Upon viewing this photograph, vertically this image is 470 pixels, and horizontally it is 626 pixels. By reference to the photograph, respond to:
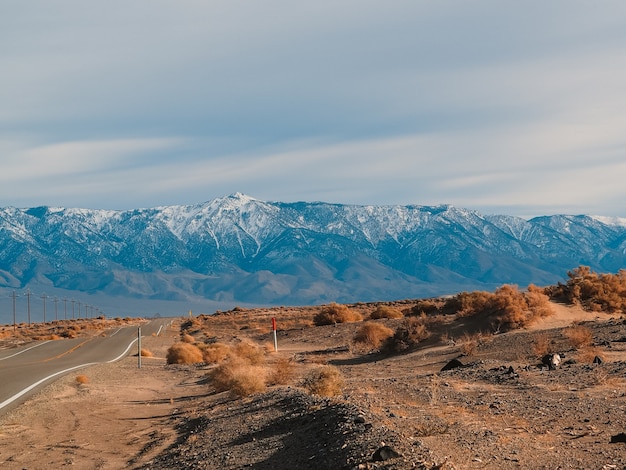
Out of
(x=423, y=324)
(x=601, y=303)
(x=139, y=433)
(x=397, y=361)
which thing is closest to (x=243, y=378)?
(x=139, y=433)

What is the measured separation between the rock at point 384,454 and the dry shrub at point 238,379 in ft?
31.5

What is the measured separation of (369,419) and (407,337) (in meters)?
17.7

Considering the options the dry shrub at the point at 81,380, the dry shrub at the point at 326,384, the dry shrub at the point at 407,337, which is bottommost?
the dry shrub at the point at 81,380

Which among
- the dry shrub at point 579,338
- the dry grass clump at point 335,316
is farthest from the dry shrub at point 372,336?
the dry grass clump at point 335,316

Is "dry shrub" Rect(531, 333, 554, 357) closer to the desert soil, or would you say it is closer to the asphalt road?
the desert soil

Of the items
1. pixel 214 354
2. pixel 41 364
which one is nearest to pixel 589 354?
pixel 214 354

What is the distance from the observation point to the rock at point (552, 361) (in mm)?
17969

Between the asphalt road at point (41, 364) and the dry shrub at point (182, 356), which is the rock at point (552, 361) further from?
the dry shrub at point (182, 356)

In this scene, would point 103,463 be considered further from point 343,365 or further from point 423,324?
point 423,324

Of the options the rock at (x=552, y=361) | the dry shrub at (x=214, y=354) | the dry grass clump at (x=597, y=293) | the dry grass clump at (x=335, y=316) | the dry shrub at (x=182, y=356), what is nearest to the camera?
the rock at (x=552, y=361)

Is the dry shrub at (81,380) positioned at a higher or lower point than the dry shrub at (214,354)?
higher

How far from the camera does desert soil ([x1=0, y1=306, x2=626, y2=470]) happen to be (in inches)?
360

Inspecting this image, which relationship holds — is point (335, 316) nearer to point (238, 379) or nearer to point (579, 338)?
point (579, 338)

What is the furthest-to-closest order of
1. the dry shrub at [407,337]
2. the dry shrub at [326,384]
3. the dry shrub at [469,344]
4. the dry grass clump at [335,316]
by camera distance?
the dry grass clump at [335,316] < the dry shrub at [407,337] < the dry shrub at [469,344] < the dry shrub at [326,384]
